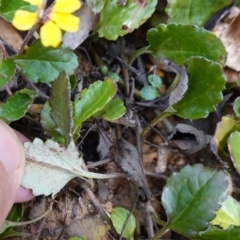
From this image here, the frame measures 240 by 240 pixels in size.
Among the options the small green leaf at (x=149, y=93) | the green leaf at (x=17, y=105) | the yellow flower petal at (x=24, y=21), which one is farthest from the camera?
the small green leaf at (x=149, y=93)

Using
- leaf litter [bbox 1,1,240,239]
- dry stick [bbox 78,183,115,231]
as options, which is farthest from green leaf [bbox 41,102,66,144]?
dry stick [bbox 78,183,115,231]

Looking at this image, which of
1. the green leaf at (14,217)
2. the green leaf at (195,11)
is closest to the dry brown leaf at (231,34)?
the green leaf at (195,11)

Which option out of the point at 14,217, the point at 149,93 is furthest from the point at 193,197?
the point at 14,217

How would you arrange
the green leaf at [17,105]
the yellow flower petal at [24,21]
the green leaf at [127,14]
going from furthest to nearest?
the green leaf at [127,14]
the green leaf at [17,105]
the yellow flower petal at [24,21]

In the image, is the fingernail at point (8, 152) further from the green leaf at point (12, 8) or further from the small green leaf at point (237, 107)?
the small green leaf at point (237, 107)

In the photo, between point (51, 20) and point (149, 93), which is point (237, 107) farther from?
point (51, 20)

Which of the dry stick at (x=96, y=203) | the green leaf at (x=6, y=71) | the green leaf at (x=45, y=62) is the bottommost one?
the dry stick at (x=96, y=203)

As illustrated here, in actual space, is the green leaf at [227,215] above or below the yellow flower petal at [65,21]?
below

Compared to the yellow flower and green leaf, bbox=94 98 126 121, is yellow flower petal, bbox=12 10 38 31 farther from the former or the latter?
green leaf, bbox=94 98 126 121
